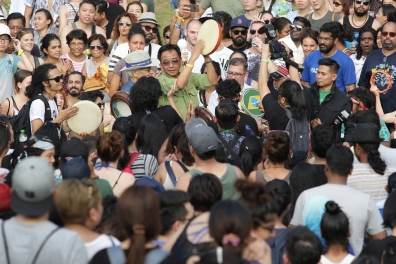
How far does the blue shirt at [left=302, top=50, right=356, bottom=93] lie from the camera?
11.1m

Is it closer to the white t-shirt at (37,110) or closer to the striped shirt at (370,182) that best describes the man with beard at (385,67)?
the striped shirt at (370,182)

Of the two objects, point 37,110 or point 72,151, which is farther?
point 37,110

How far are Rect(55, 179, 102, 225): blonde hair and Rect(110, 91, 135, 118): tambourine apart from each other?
13.1 ft

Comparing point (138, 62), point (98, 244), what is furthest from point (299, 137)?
point (98, 244)

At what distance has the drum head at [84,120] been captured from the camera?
9.18m

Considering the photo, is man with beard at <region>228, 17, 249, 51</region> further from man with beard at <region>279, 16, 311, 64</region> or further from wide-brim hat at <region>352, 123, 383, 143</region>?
wide-brim hat at <region>352, 123, 383, 143</region>

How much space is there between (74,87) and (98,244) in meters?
5.90

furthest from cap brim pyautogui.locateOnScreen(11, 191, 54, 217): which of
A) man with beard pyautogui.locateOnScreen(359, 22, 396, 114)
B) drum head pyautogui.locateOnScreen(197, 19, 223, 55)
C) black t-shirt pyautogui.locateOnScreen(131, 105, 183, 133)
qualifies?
man with beard pyautogui.locateOnScreen(359, 22, 396, 114)

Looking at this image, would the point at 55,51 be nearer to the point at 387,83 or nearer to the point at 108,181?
the point at 387,83

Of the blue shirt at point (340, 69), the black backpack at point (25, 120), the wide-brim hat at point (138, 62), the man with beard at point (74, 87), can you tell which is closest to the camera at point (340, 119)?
the blue shirt at point (340, 69)

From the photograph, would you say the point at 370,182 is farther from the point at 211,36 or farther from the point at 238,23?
the point at 238,23

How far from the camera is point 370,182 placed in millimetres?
7250

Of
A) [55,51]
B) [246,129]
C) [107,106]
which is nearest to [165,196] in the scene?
[246,129]

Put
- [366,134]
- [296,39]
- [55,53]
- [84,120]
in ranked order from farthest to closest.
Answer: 1. [296,39]
2. [55,53]
3. [84,120]
4. [366,134]
